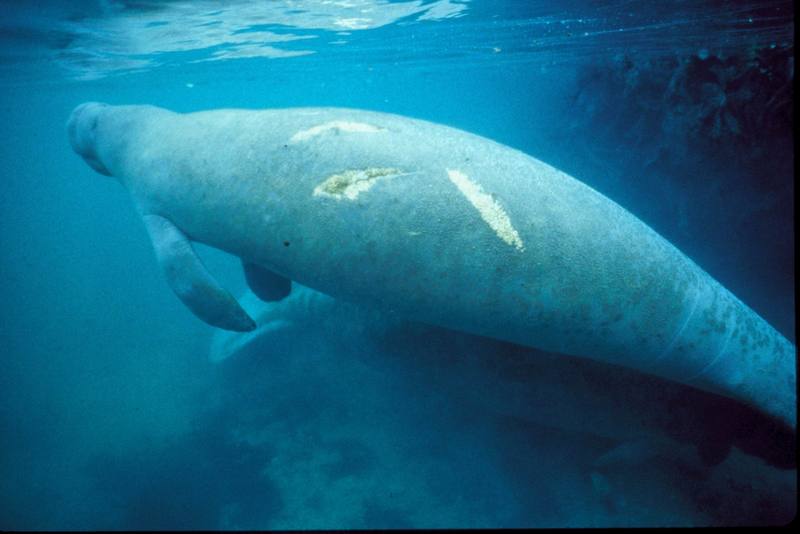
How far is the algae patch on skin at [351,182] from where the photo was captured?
106 inches

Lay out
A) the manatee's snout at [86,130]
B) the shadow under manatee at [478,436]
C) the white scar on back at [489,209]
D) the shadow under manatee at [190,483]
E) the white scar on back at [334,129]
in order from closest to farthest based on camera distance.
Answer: the white scar on back at [489,209]
the white scar on back at [334,129]
the shadow under manatee at [478,436]
the manatee's snout at [86,130]
the shadow under manatee at [190,483]

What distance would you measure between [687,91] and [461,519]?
28.1 ft

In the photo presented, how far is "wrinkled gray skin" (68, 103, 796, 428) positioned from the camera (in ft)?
8.28

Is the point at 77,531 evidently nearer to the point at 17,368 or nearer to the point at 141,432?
the point at 141,432

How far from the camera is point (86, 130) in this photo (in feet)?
16.7

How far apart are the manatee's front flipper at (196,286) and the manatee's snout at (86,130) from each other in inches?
109

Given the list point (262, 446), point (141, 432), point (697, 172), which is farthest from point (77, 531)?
point (697, 172)

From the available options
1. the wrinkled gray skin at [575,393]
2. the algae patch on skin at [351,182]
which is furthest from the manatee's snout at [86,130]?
the algae patch on skin at [351,182]

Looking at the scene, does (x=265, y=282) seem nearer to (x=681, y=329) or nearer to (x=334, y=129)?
(x=334, y=129)

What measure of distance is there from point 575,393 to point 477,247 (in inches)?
86.4

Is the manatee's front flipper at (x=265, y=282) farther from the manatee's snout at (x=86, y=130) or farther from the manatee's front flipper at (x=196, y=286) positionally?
the manatee's snout at (x=86, y=130)

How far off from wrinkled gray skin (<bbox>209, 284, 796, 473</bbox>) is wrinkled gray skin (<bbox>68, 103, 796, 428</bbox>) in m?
0.52

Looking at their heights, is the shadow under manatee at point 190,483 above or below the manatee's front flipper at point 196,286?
below

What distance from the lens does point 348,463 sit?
19.2ft
